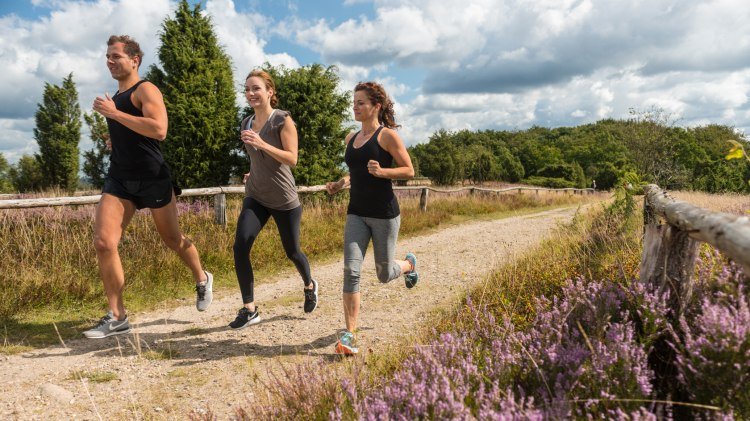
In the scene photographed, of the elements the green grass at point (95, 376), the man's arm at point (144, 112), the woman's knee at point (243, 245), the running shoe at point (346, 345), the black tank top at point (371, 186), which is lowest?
the green grass at point (95, 376)

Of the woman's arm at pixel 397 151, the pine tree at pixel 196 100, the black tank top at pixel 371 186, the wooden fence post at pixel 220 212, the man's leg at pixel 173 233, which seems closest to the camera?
the woman's arm at pixel 397 151

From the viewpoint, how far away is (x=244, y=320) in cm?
429

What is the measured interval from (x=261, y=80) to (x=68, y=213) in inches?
226

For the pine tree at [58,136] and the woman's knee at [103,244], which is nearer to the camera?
the woman's knee at [103,244]

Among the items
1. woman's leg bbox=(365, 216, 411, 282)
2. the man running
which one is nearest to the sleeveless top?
the man running

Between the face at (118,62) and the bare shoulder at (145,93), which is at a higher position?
the face at (118,62)

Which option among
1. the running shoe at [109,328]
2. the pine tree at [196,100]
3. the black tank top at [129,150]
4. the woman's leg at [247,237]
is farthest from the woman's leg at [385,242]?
the pine tree at [196,100]

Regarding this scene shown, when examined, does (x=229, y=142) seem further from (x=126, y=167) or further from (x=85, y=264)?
(x=126, y=167)

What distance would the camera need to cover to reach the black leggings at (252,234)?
159 inches

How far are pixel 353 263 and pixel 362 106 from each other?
1.25 metres

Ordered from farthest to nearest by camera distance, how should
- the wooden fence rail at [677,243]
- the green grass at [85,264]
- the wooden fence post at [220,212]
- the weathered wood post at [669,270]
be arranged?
the wooden fence post at [220,212] → the green grass at [85,264] → the weathered wood post at [669,270] → the wooden fence rail at [677,243]

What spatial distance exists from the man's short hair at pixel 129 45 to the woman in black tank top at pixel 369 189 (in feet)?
6.21

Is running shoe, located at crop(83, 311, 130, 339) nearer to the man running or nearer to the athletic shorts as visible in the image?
the man running

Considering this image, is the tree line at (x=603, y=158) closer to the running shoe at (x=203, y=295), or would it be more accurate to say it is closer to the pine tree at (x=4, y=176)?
the running shoe at (x=203, y=295)
